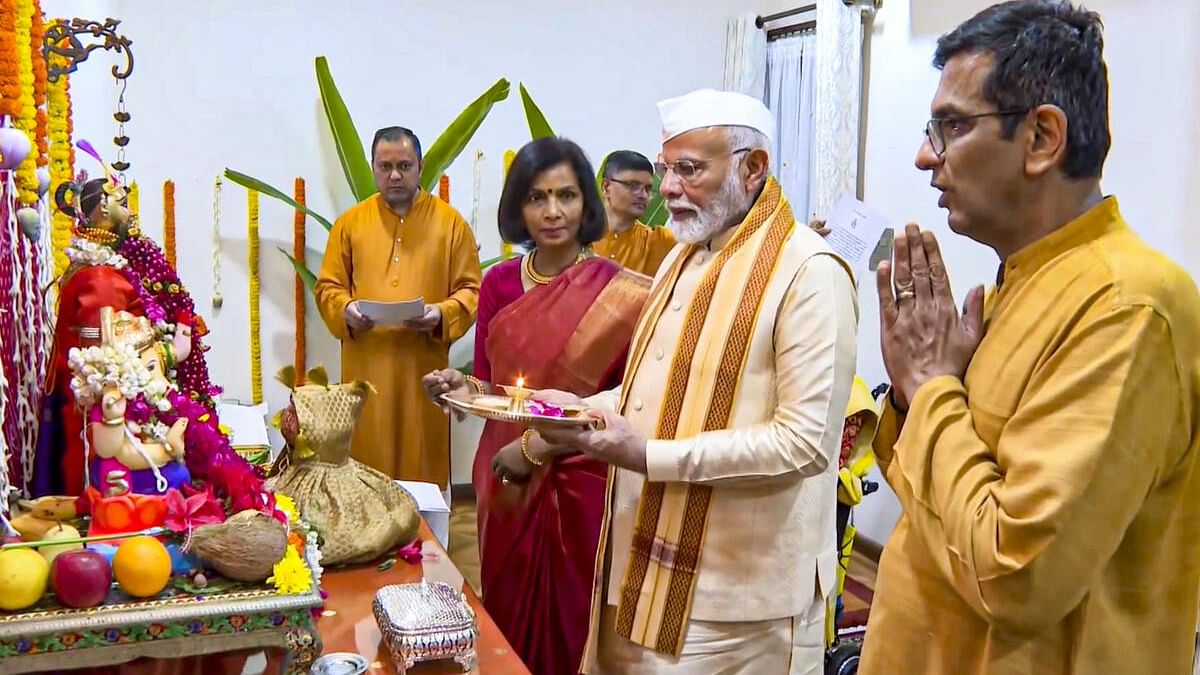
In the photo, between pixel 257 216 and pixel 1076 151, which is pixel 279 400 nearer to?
pixel 257 216

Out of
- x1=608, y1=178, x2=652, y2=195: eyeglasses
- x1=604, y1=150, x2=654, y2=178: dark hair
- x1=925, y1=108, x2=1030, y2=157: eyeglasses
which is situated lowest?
x1=925, y1=108, x2=1030, y2=157: eyeglasses

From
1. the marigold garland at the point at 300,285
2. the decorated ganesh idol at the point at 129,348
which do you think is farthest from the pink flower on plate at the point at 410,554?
the marigold garland at the point at 300,285

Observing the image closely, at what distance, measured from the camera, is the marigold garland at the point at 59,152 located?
1920 millimetres

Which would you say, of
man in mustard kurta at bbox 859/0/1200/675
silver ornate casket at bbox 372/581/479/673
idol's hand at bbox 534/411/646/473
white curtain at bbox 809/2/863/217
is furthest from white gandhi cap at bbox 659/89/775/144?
white curtain at bbox 809/2/863/217

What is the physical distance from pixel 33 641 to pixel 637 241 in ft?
8.98

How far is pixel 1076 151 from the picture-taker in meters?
0.99

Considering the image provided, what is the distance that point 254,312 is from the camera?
4.74 m

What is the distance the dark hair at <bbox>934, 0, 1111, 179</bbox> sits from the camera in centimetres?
98

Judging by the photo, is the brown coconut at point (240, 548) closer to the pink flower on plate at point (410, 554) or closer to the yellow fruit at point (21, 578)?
the yellow fruit at point (21, 578)

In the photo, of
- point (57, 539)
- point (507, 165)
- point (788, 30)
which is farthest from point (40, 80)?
point (788, 30)

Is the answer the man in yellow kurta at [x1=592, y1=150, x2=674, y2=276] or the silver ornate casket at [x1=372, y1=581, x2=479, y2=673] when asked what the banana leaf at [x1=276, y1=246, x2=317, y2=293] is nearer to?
the man in yellow kurta at [x1=592, y1=150, x2=674, y2=276]

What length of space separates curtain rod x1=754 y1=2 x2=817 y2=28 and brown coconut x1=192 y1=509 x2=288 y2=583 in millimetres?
4034

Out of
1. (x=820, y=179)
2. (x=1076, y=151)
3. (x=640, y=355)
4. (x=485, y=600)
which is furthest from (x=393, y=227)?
(x=1076, y=151)

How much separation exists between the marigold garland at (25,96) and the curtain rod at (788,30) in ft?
12.4
